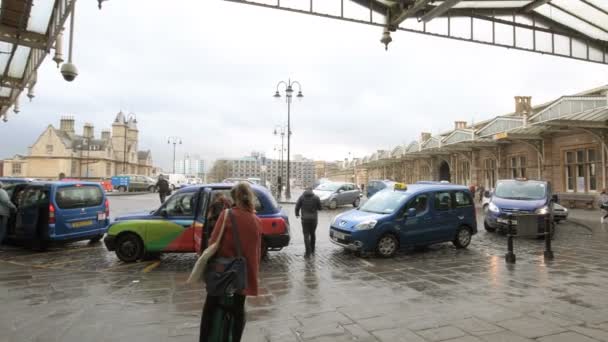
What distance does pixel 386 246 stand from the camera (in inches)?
344

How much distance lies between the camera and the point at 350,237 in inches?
343

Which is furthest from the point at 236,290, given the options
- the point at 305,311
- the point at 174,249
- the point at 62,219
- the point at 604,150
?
the point at 604,150

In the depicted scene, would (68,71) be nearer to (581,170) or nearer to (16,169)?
(581,170)

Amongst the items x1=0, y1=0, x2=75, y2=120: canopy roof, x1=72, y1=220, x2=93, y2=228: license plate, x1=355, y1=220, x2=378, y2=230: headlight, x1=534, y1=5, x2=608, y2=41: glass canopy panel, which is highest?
x1=534, y1=5, x2=608, y2=41: glass canopy panel

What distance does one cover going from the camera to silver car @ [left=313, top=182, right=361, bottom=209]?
23141mm

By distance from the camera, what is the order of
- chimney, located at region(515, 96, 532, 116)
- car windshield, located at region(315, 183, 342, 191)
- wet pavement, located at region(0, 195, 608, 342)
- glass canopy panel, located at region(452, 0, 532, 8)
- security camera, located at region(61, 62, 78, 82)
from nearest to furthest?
wet pavement, located at region(0, 195, 608, 342), security camera, located at region(61, 62, 78, 82), glass canopy panel, located at region(452, 0, 532, 8), car windshield, located at region(315, 183, 342, 191), chimney, located at region(515, 96, 532, 116)

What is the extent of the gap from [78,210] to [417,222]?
8215mm

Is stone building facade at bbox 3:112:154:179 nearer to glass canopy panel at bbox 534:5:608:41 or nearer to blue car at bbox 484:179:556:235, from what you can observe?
blue car at bbox 484:179:556:235

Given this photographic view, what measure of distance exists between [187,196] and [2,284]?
10.7ft

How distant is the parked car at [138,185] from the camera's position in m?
42.4

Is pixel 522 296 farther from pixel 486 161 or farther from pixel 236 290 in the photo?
pixel 486 161

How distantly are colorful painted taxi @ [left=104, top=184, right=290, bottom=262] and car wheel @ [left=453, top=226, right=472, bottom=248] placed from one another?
15.1ft

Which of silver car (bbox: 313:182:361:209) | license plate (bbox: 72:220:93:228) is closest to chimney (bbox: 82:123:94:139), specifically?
silver car (bbox: 313:182:361:209)

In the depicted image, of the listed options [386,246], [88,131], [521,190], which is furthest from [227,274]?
[88,131]
